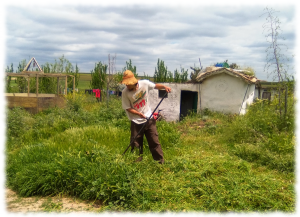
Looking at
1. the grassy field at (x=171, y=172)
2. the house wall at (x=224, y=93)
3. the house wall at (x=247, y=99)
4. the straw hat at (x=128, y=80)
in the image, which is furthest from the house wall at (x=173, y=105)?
the straw hat at (x=128, y=80)

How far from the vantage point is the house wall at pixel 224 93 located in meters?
13.0

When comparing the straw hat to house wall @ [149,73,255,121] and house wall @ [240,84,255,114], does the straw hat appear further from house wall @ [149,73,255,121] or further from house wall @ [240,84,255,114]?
house wall @ [240,84,255,114]

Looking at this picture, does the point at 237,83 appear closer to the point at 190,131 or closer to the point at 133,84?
the point at 190,131

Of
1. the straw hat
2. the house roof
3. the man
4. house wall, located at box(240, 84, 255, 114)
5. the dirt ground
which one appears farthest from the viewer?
house wall, located at box(240, 84, 255, 114)

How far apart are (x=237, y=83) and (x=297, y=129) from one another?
620cm

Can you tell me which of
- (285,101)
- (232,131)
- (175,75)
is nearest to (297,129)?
(285,101)

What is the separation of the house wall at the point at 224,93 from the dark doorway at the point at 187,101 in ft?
1.89

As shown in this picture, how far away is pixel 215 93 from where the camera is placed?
1338 cm

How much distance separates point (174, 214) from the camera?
388 cm

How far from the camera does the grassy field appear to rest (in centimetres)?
418

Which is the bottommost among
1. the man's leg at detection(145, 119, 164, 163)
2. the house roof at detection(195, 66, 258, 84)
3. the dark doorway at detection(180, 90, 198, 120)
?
the man's leg at detection(145, 119, 164, 163)

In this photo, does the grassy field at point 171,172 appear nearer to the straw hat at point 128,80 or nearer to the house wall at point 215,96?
the straw hat at point 128,80

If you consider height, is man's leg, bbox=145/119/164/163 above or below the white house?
below

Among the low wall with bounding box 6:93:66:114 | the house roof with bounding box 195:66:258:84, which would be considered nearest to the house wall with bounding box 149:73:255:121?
the house roof with bounding box 195:66:258:84
